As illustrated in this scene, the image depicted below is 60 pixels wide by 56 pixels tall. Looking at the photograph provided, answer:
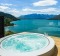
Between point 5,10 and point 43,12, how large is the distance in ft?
6.73

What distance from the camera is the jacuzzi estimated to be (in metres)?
3.97

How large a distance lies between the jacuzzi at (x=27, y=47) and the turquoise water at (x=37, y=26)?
90cm

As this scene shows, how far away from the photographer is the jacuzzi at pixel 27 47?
3.97 metres

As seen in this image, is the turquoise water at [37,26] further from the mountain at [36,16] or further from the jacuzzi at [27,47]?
the jacuzzi at [27,47]

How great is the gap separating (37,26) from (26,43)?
1.80 m

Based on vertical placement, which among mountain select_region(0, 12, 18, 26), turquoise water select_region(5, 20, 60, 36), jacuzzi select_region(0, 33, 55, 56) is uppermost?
mountain select_region(0, 12, 18, 26)

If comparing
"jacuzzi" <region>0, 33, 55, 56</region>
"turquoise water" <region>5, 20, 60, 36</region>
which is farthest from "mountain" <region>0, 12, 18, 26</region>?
"jacuzzi" <region>0, 33, 55, 56</region>

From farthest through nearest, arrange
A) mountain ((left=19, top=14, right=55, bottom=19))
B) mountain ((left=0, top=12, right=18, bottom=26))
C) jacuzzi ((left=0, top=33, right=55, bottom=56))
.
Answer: mountain ((left=0, top=12, right=18, bottom=26)) → mountain ((left=19, top=14, right=55, bottom=19)) → jacuzzi ((left=0, top=33, right=55, bottom=56))

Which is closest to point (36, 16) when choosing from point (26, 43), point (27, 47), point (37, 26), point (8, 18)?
point (37, 26)

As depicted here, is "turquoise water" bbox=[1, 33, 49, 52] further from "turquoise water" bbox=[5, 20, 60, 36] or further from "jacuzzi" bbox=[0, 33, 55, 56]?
"turquoise water" bbox=[5, 20, 60, 36]

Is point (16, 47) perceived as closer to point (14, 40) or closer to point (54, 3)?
point (14, 40)

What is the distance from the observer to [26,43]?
481 centimetres

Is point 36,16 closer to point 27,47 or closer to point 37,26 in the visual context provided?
point 37,26

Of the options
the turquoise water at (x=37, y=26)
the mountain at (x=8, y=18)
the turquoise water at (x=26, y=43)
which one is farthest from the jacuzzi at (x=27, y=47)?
the mountain at (x=8, y=18)
